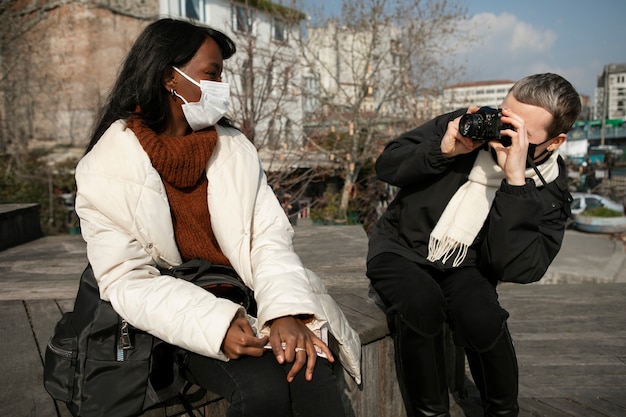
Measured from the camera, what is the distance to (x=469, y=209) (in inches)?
86.5

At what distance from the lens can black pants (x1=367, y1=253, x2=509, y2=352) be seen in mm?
2018

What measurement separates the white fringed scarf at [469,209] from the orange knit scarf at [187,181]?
90 centimetres

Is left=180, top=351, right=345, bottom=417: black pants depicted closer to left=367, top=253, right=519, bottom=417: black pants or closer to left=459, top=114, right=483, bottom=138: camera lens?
left=367, top=253, right=519, bottom=417: black pants

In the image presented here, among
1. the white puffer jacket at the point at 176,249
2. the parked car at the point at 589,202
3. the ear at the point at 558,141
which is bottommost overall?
the parked car at the point at 589,202

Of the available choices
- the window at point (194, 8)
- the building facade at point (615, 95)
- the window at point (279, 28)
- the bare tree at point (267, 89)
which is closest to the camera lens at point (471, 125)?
the bare tree at point (267, 89)

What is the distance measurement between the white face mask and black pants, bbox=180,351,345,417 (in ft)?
2.88

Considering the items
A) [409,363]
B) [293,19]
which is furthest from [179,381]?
[293,19]

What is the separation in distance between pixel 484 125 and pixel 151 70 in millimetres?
1269

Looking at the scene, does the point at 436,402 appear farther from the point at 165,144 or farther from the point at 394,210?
the point at 165,144

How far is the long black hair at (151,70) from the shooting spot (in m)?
1.86

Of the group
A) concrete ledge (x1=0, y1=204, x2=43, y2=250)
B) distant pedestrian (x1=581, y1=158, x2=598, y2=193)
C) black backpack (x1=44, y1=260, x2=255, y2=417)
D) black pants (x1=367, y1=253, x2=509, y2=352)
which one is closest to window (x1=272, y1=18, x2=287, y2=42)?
concrete ledge (x1=0, y1=204, x2=43, y2=250)

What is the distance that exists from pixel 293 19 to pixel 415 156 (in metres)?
8.12

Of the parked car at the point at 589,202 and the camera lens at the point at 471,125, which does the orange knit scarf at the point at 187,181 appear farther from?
the parked car at the point at 589,202

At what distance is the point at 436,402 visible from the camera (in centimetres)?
204
